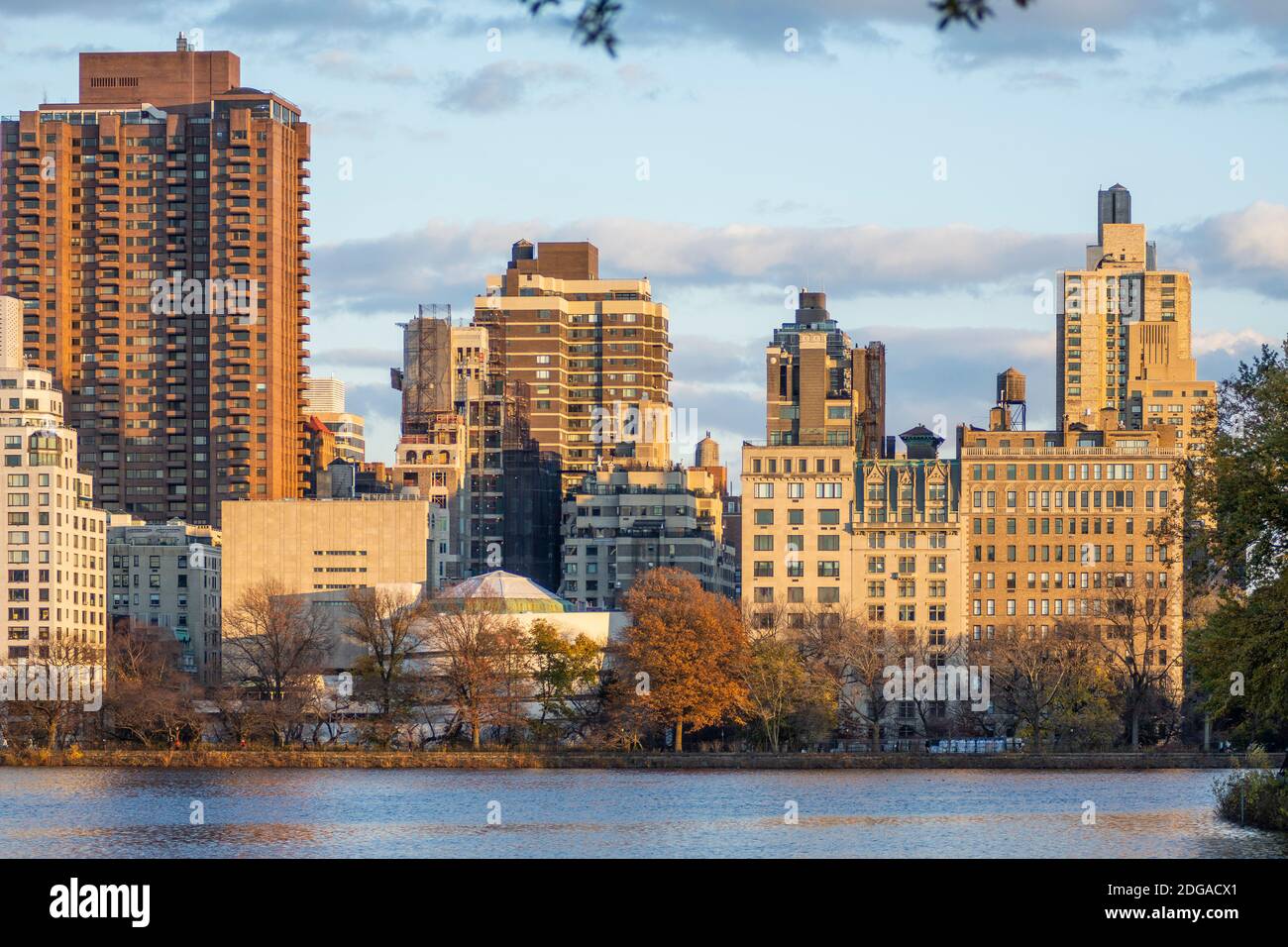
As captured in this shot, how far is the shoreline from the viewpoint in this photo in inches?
5113

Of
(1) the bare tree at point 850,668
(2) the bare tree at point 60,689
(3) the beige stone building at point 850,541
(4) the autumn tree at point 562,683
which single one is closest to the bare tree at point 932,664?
(3) the beige stone building at point 850,541

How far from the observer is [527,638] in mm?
141875

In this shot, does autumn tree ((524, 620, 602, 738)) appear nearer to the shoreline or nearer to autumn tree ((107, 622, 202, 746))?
the shoreline

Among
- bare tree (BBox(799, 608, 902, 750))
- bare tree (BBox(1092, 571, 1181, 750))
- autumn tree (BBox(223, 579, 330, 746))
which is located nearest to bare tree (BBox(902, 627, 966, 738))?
bare tree (BBox(799, 608, 902, 750))

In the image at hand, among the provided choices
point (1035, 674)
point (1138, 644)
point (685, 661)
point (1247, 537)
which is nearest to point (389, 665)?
point (685, 661)

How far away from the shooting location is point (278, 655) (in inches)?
5605

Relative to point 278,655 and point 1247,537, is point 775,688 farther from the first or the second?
point 1247,537

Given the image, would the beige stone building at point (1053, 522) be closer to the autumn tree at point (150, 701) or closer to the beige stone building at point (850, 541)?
the beige stone building at point (850, 541)

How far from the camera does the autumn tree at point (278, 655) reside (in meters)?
137

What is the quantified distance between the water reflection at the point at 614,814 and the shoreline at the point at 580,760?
498 cm

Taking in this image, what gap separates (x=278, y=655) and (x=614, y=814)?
56.8 meters
